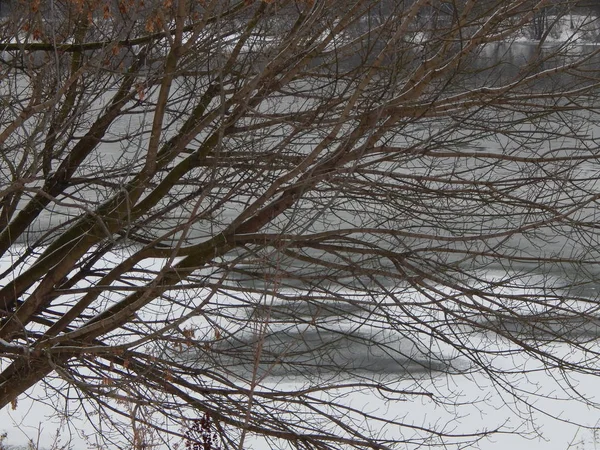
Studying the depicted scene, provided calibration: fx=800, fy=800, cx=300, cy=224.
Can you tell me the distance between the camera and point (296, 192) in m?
4.39

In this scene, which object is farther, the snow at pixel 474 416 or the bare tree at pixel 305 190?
the snow at pixel 474 416

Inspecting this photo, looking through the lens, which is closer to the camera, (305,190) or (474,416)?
(305,190)

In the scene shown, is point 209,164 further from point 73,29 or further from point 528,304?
point 528,304

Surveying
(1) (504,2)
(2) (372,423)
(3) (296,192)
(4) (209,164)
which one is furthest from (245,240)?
(2) (372,423)

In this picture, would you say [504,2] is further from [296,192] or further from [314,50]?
[296,192]

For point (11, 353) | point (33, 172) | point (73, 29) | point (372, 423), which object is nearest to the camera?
point (33, 172)

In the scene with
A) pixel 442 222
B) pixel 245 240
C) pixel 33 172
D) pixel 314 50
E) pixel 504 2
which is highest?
pixel 504 2

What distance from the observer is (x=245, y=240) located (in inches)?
178

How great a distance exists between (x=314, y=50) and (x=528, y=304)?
189 centimetres

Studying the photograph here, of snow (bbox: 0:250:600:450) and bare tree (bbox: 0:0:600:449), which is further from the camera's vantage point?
snow (bbox: 0:250:600:450)

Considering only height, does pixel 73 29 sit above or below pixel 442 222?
above

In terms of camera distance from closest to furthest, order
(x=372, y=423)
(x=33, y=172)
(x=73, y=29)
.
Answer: (x=33, y=172)
(x=73, y=29)
(x=372, y=423)

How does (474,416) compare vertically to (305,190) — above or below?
above

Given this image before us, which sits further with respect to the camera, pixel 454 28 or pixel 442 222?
pixel 442 222
